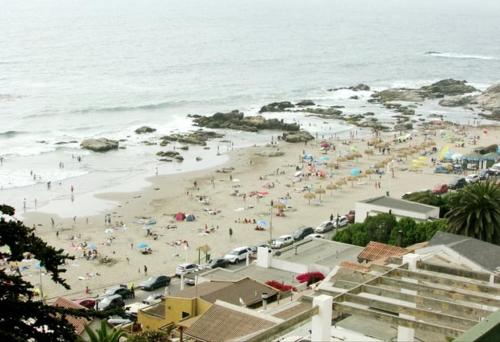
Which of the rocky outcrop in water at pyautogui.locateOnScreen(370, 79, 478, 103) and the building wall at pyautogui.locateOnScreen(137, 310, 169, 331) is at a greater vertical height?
the building wall at pyautogui.locateOnScreen(137, 310, 169, 331)

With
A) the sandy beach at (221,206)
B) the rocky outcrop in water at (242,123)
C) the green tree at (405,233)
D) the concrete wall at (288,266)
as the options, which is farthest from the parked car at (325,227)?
the rocky outcrop in water at (242,123)

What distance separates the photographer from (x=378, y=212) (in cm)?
3553

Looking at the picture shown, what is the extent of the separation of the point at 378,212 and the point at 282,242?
4.82m

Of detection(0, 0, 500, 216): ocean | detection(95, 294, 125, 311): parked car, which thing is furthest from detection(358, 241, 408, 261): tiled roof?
detection(0, 0, 500, 216): ocean

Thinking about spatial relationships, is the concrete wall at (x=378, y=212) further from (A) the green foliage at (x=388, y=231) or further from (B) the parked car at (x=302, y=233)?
(B) the parked car at (x=302, y=233)

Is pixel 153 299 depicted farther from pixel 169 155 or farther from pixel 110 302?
pixel 169 155

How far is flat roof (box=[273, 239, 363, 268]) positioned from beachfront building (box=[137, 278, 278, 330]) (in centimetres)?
487

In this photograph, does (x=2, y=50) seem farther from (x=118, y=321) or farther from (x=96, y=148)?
(x=118, y=321)

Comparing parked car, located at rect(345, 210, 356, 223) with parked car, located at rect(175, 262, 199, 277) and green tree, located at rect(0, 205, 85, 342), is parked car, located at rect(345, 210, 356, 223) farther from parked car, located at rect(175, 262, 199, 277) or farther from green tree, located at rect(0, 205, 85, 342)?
green tree, located at rect(0, 205, 85, 342)

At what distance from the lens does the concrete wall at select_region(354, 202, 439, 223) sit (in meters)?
34.2

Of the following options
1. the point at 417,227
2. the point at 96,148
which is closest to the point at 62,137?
the point at 96,148

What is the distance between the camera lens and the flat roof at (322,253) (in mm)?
28317

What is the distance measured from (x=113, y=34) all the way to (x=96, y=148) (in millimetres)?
127327

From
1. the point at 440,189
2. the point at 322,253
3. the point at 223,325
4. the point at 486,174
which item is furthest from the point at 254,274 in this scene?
the point at 486,174
